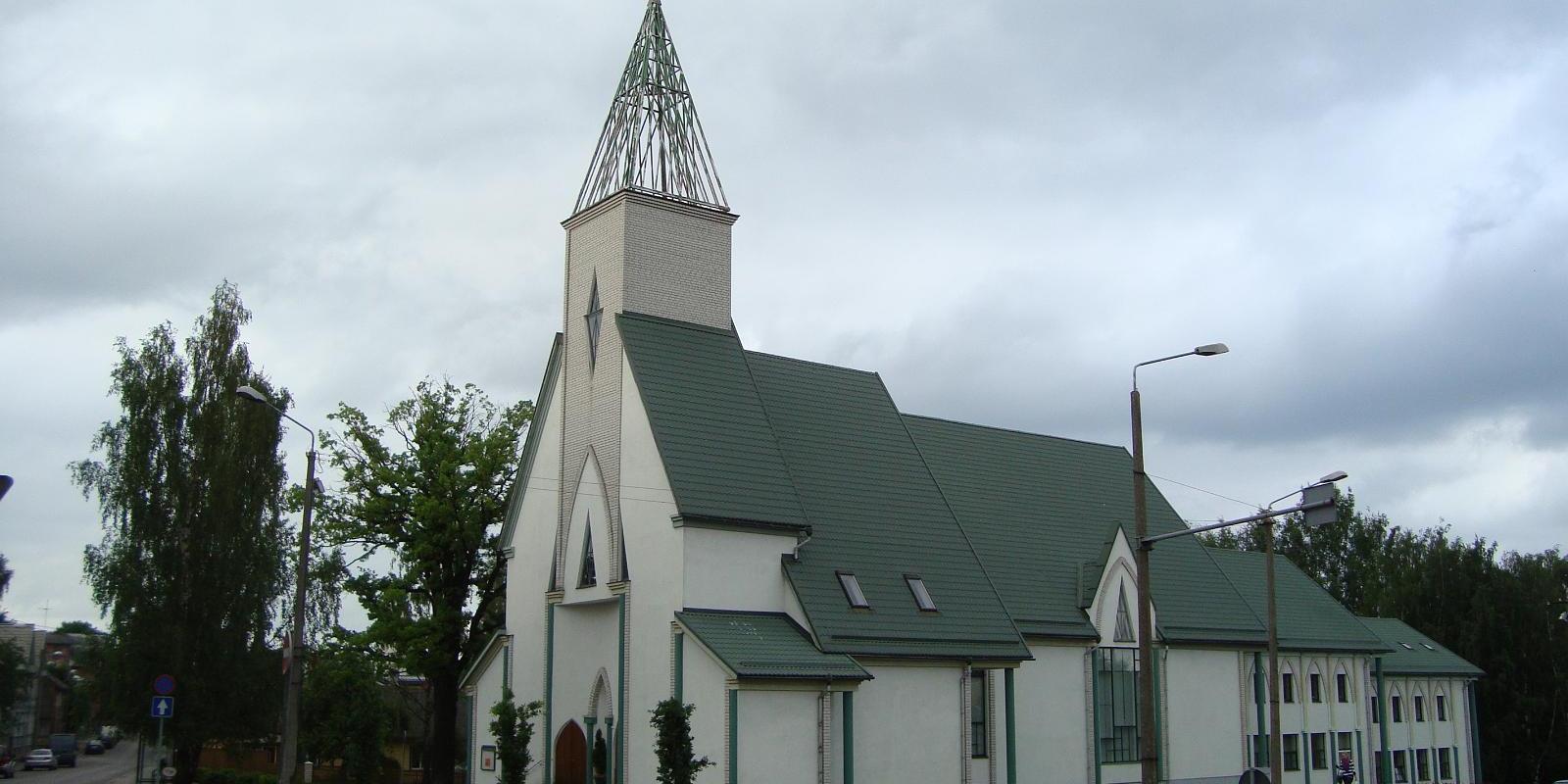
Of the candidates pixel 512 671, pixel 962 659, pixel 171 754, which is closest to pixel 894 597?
pixel 962 659

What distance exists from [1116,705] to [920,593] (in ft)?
31.5

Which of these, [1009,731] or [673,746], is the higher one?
[673,746]

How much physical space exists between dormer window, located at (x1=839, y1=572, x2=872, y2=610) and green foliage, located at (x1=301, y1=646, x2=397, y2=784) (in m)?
13.5

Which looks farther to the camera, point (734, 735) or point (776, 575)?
point (776, 575)

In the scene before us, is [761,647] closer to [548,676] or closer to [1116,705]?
[548,676]

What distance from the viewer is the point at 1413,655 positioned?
182ft

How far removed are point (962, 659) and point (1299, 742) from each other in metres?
19.2

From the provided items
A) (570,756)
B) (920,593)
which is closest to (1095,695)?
(920,593)

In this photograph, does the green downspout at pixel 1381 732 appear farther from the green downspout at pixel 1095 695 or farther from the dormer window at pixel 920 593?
the dormer window at pixel 920 593

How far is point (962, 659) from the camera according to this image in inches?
1272

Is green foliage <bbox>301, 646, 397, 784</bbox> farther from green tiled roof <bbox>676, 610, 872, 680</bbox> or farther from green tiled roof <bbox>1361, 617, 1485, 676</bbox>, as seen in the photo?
green tiled roof <bbox>1361, 617, 1485, 676</bbox>

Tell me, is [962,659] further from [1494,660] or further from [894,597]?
[1494,660]

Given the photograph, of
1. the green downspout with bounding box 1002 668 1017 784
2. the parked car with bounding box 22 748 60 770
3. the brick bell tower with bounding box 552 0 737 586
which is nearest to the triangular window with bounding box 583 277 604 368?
the brick bell tower with bounding box 552 0 737 586

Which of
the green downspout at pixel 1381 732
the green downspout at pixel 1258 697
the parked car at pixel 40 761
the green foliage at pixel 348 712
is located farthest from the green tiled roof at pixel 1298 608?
the parked car at pixel 40 761
